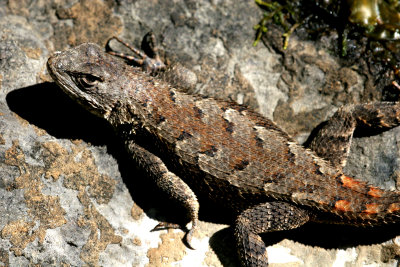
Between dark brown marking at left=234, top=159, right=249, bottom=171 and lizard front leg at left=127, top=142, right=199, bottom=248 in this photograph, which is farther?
lizard front leg at left=127, top=142, right=199, bottom=248

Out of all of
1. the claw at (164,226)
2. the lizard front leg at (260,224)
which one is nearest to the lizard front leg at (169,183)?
the claw at (164,226)

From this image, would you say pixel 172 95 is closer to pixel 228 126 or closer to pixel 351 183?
pixel 228 126

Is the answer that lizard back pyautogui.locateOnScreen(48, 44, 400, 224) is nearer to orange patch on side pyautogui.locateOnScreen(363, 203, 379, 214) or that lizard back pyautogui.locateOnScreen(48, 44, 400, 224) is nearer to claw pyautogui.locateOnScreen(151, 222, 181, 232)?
orange patch on side pyautogui.locateOnScreen(363, 203, 379, 214)

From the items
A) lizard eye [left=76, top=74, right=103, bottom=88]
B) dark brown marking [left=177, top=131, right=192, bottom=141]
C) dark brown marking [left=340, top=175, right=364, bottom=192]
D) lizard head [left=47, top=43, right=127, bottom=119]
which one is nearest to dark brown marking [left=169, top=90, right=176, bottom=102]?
dark brown marking [left=177, top=131, right=192, bottom=141]

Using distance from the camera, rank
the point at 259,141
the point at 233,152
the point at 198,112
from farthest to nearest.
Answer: the point at 198,112 < the point at 259,141 < the point at 233,152

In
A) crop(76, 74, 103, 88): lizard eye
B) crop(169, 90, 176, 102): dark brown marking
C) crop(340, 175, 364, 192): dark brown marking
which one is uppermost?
crop(340, 175, 364, 192): dark brown marking

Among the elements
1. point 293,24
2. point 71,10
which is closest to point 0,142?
point 71,10

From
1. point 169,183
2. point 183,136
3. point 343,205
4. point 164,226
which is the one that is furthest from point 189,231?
point 343,205

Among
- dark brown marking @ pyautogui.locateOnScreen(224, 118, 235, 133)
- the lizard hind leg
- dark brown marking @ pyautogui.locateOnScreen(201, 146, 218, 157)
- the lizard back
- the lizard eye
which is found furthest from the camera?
the lizard hind leg
